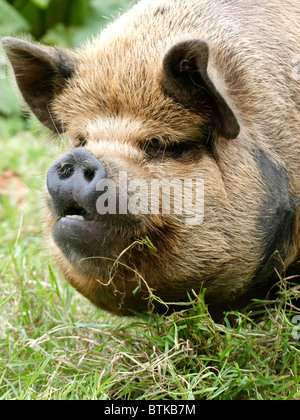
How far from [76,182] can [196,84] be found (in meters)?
0.80

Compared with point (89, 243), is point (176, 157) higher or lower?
higher

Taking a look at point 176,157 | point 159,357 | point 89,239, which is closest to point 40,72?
point 176,157

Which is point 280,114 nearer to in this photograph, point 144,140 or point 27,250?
point 144,140

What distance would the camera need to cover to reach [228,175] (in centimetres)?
357

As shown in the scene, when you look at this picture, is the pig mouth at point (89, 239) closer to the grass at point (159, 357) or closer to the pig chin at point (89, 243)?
the pig chin at point (89, 243)

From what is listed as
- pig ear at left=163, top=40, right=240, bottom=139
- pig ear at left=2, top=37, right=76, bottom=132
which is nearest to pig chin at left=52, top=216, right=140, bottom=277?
pig ear at left=163, top=40, right=240, bottom=139

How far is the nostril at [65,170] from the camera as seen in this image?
10.9 ft

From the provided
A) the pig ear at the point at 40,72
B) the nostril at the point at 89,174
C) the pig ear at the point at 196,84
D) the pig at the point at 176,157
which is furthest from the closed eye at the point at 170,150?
the pig ear at the point at 40,72

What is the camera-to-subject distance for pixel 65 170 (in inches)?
131

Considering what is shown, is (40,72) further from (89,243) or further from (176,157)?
(89,243)

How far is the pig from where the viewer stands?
3328 mm

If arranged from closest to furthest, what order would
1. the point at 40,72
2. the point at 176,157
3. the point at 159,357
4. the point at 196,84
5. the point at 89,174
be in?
the point at 89,174 < the point at 196,84 < the point at 176,157 < the point at 159,357 < the point at 40,72

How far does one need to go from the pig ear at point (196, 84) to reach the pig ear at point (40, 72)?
2.47ft

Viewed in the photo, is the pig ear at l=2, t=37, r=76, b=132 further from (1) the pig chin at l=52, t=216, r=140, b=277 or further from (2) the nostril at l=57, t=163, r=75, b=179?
(1) the pig chin at l=52, t=216, r=140, b=277
